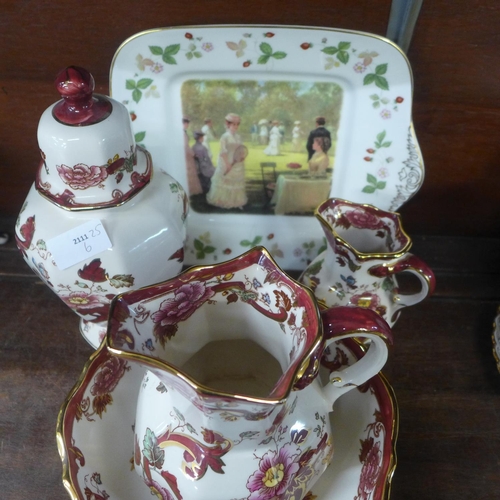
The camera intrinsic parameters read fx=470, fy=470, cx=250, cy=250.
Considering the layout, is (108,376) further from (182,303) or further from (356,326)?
(356,326)

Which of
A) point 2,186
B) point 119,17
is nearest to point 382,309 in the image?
point 119,17

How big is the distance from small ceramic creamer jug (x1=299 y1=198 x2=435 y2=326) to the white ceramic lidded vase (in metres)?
0.16

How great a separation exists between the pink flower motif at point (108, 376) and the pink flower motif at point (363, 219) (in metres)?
0.30

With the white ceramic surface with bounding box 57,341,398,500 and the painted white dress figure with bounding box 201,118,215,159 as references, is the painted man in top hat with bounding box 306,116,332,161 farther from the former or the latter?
the white ceramic surface with bounding box 57,341,398,500

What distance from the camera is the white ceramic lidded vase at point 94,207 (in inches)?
16.2

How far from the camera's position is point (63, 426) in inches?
15.7

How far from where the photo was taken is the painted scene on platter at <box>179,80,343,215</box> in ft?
1.83

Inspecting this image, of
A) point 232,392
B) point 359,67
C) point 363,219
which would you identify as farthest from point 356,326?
point 359,67

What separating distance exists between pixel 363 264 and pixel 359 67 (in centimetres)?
23

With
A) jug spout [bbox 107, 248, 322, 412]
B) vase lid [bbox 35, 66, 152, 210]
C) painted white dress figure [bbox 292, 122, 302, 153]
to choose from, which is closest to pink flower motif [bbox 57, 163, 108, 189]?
vase lid [bbox 35, 66, 152, 210]

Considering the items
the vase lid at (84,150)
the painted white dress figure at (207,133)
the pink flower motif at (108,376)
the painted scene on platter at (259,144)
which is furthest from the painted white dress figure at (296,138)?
the pink flower motif at (108,376)

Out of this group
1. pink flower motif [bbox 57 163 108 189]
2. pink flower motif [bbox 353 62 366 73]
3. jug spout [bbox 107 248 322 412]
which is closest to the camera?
jug spout [bbox 107 248 322 412]

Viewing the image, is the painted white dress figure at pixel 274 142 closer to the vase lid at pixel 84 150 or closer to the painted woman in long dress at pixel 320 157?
the painted woman in long dress at pixel 320 157

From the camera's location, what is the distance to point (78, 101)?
41cm
